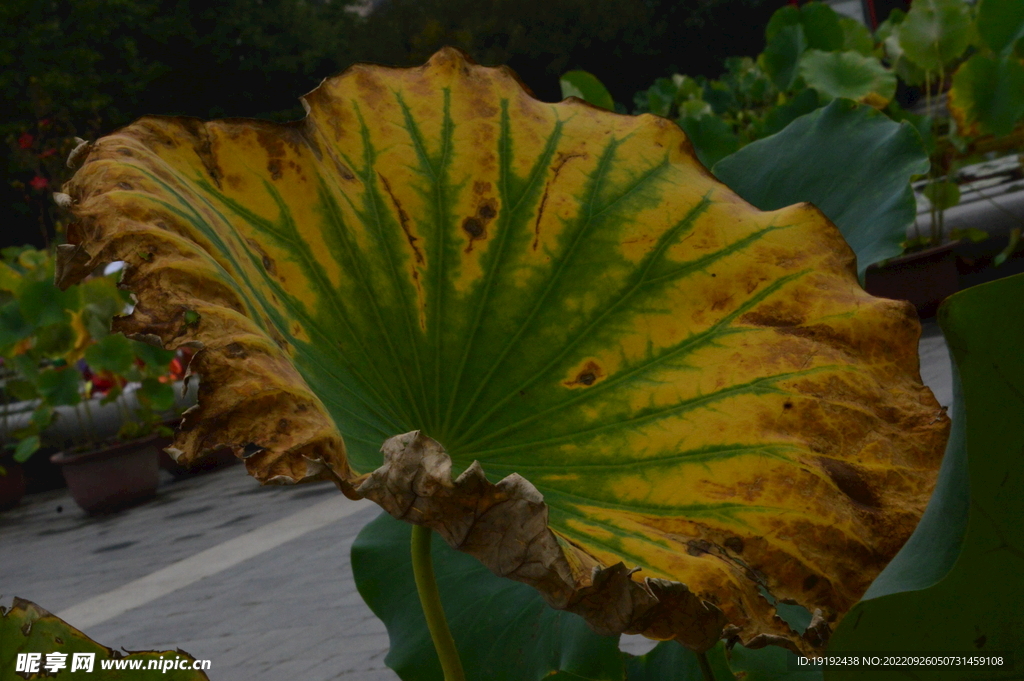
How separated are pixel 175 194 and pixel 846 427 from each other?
44 cm

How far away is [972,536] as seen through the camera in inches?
14.4

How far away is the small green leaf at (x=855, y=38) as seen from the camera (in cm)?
525

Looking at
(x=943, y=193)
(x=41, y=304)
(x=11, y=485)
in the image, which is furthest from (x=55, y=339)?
(x=943, y=193)

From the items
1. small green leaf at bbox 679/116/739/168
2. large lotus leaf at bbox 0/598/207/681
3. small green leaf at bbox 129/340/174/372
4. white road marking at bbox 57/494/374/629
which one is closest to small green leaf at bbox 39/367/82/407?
small green leaf at bbox 129/340/174/372

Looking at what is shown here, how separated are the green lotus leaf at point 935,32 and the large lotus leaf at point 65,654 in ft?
14.8

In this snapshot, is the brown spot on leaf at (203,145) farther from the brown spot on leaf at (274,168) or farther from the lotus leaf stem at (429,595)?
the lotus leaf stem at (429,595)

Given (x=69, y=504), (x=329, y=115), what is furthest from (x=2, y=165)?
(x=329, y=115)

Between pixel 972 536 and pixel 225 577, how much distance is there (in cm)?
353

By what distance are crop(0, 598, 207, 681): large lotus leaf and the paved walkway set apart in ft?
5.96

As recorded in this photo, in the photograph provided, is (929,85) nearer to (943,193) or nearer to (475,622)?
(943,193)

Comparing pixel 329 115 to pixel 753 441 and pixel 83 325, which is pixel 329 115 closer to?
pixel 753 441

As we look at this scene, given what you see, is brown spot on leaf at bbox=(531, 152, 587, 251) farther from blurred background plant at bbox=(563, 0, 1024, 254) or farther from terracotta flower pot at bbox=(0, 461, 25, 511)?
terracotta flower pot at bbox=(0, 461, 25, 511)

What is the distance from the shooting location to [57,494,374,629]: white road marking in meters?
3.40

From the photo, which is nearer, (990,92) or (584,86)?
(584,86)
